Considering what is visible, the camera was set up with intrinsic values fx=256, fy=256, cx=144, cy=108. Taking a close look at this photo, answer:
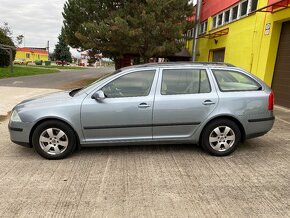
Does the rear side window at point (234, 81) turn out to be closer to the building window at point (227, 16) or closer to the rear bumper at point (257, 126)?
the rear bumper at point (257, 126)

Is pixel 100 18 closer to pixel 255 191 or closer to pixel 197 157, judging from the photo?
pixel 197 157

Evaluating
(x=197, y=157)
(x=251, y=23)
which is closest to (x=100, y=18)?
(x=251, y=23)

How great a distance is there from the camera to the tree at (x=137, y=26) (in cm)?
1269

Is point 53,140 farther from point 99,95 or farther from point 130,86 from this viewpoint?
point 130,86

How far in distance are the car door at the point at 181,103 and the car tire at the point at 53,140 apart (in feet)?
4.57

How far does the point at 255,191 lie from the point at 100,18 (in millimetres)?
13942

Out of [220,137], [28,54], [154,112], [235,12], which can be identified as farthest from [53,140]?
[28,54]

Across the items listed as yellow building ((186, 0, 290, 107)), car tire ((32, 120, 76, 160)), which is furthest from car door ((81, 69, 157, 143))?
yellow building ((186, 0, 290, 107))

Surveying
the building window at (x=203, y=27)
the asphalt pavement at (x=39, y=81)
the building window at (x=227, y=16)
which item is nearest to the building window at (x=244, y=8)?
the building window at (x=227, y=16)

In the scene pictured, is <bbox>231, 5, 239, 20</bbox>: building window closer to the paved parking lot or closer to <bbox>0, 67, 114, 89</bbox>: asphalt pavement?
the paved parking lot

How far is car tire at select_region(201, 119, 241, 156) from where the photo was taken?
4289 millimetres

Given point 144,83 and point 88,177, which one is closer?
point 88,177

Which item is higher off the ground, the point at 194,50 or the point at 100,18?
the point at 100,18

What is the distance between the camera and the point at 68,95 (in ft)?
14.7
